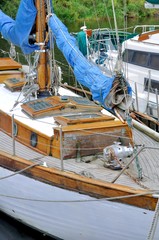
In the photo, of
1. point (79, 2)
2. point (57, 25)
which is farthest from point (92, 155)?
point (79, 2)

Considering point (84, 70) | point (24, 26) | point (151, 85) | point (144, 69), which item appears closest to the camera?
point (84, 70)

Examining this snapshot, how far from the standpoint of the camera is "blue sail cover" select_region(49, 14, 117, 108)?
9414mm

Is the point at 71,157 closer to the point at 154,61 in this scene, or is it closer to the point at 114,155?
the point at 114,155

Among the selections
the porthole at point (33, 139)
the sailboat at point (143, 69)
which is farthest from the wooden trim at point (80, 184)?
the sailboat at point (143, 69)

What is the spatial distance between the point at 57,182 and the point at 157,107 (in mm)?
6070

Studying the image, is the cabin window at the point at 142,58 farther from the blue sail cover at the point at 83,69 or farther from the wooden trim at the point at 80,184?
the wooden trim at the point at 80,184

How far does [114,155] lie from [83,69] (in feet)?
6.18

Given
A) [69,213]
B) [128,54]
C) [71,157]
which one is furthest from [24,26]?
[128,54]

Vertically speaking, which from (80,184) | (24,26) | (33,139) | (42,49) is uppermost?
(24,26)

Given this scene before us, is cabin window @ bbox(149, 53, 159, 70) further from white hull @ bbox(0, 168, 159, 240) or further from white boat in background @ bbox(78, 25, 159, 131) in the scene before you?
white hull @ bbox(0, 168, 159, 240)

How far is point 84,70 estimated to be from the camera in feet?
32.2

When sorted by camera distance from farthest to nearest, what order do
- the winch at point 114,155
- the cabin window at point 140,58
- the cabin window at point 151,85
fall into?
1. the cabin window at point 140,58
2. the cabin window at point 151,85
3. the winch at point 114,155

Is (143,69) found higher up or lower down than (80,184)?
higher up

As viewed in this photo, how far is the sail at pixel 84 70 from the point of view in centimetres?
941
